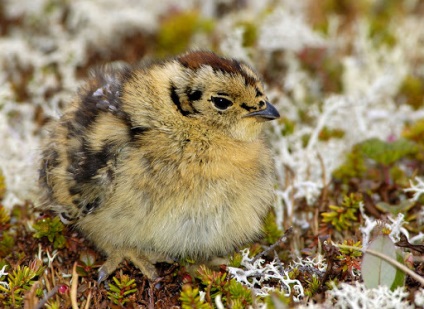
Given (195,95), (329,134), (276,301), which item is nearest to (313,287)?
(276,301)

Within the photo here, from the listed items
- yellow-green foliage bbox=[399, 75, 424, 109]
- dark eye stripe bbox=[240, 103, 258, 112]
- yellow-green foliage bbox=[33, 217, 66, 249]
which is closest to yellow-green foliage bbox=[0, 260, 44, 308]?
yellow-green foliage bbox=[33, 217, 66, 249]

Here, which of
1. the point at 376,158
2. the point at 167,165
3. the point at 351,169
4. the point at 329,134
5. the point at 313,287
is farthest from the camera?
the point at 329,134

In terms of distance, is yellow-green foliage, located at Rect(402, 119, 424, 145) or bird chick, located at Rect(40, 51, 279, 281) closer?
bird chick, located at Rect(40, 51, 279, 281)

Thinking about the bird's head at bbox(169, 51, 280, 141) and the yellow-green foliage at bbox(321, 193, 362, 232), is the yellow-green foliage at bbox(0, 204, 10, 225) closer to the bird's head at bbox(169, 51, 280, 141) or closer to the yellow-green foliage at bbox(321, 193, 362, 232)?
the bird's head at bbox(169, 51, 280, 141)

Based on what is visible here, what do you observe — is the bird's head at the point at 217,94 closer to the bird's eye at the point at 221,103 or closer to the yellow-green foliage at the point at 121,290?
the bird's eye at the point at 221,103

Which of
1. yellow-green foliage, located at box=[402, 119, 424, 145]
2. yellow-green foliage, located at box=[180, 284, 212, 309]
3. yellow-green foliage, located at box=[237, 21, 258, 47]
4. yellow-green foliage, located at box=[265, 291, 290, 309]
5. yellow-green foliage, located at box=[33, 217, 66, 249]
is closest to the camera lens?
yellow-green foliage, located at box=[265, 291, 290, 309]

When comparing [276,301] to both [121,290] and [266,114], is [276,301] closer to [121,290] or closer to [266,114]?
[121,290]
